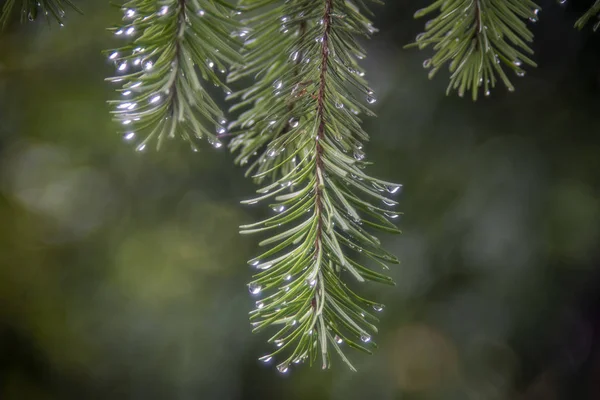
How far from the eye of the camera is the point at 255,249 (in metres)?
1.87

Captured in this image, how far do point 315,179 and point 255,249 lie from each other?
148cm

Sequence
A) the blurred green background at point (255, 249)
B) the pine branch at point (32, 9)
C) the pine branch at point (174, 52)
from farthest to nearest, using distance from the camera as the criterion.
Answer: the blurred green background at point (255, 249)
the pine branch at point (32, 9)
the pine branch at point (174, 52)

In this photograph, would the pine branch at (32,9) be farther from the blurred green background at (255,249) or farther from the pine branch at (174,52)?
the blurred green background at (255,249)

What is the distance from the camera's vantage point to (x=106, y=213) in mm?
1991

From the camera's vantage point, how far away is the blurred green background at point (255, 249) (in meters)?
1.50

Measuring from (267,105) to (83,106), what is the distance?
1.68m

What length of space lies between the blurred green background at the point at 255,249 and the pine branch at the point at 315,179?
1.13 meters

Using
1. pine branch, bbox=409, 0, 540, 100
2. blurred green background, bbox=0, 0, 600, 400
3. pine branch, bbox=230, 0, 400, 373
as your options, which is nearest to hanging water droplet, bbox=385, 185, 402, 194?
pine branch, bbox=230, 0, 400, 373

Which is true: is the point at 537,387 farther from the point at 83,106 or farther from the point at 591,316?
the point at 83,106

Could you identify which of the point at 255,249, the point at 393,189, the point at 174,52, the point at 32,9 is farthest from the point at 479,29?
the point at 255,249

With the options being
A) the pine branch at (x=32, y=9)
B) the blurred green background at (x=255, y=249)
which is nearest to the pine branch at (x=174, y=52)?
the pine branch at (x=32, y=9)

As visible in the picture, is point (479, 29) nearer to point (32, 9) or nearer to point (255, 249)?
point (32, 9)

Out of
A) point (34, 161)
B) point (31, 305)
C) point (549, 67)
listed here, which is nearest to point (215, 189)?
point (34, 161)

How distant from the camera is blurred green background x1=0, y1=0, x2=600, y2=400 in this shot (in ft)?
4.91
